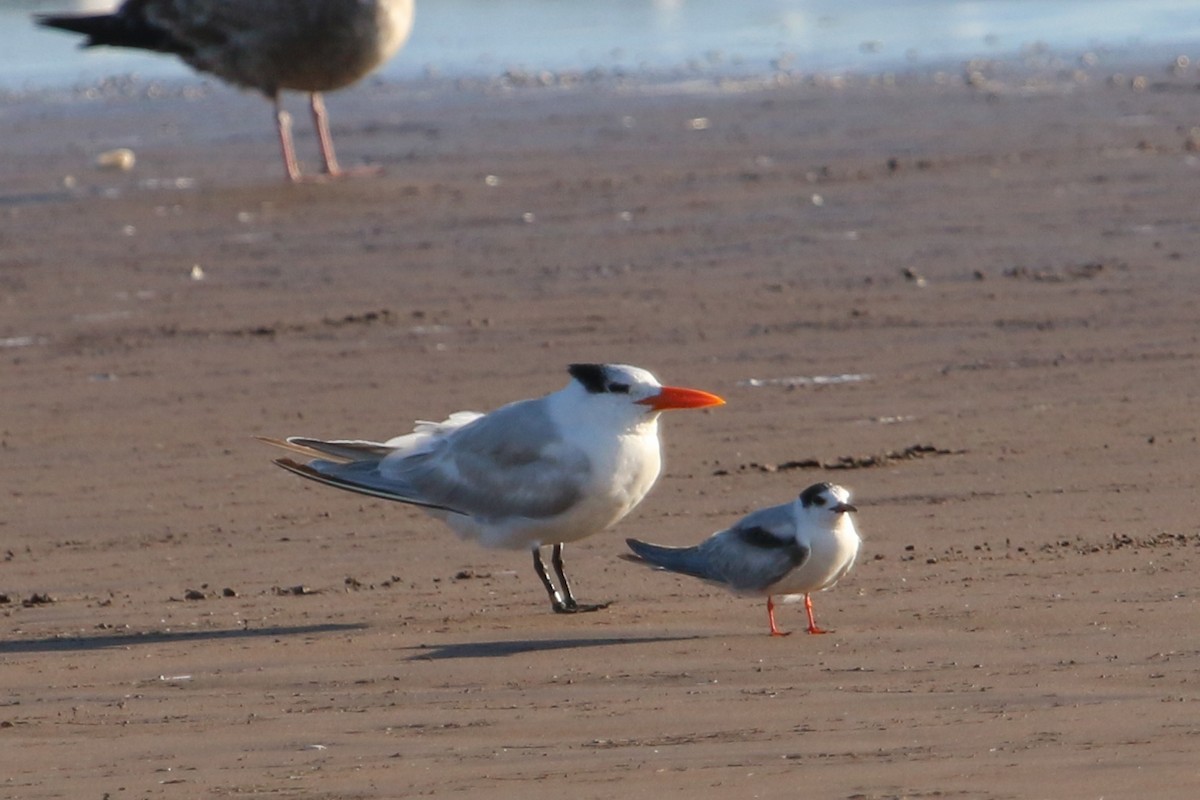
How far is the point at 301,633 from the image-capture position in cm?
631

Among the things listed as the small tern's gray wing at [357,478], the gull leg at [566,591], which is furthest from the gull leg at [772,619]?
the small tern's gray wing at [357,478]

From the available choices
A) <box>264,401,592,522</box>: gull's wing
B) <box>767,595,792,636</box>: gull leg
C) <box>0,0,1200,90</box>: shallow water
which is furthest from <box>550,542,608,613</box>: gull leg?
<box>0,0,1200,90</box>: shallow water

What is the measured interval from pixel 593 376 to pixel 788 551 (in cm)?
83

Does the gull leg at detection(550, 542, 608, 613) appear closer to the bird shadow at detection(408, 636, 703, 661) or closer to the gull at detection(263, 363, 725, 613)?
the gull at detection(263, 363, 725, 613)

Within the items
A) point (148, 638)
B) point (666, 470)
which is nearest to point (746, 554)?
point (148, 638)

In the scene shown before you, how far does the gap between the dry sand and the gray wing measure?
16 centimetres

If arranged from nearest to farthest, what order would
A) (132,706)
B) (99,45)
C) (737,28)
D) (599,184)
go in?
1. (132,706)
2. (599,184)
3. (99,45)
4. (737,28)

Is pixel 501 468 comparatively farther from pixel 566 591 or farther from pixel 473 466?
pixel 566 591

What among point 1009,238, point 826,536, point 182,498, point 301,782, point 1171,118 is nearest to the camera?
point 301,782

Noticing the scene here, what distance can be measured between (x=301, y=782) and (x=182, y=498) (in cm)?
361

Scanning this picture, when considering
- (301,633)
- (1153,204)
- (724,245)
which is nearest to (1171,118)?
(1153,204)

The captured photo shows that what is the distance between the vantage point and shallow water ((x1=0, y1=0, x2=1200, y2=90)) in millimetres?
26000

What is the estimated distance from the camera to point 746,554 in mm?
6312

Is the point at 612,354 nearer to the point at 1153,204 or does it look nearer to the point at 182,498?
the point at 182,498
